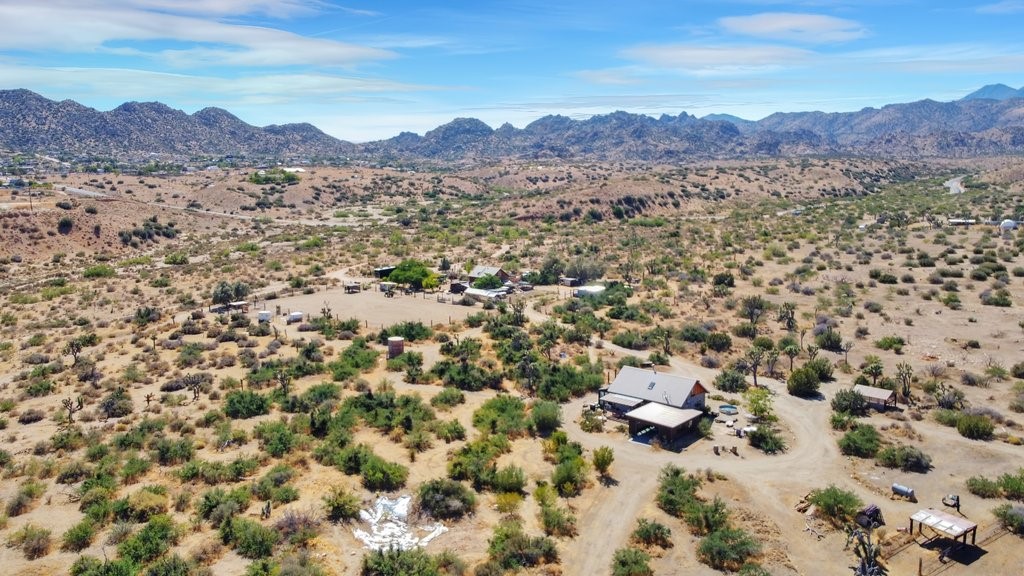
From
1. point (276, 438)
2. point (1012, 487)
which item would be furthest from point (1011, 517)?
point (276, 438)

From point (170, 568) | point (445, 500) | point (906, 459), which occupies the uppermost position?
point (170, 568)

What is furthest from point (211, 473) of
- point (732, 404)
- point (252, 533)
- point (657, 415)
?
point (732, 404)

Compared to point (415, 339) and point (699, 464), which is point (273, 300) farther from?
point (699, 464)

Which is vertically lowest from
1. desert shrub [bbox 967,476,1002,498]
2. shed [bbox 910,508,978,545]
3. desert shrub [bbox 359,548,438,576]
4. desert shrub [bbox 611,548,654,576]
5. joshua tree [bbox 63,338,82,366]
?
desert shrub [bbox 967,476,1002,498]

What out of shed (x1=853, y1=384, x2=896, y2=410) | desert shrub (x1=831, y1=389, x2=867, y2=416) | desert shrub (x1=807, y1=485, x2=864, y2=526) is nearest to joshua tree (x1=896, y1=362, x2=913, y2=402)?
shed (x1=853, y1=384, x2=896, y2=410)

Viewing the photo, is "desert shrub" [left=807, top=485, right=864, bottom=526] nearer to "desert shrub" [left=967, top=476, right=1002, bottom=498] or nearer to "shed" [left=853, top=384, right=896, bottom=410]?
"desert shrub" [left=967, top=476, right=1002, bottom=498]

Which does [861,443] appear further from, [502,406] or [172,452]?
[172,452]
